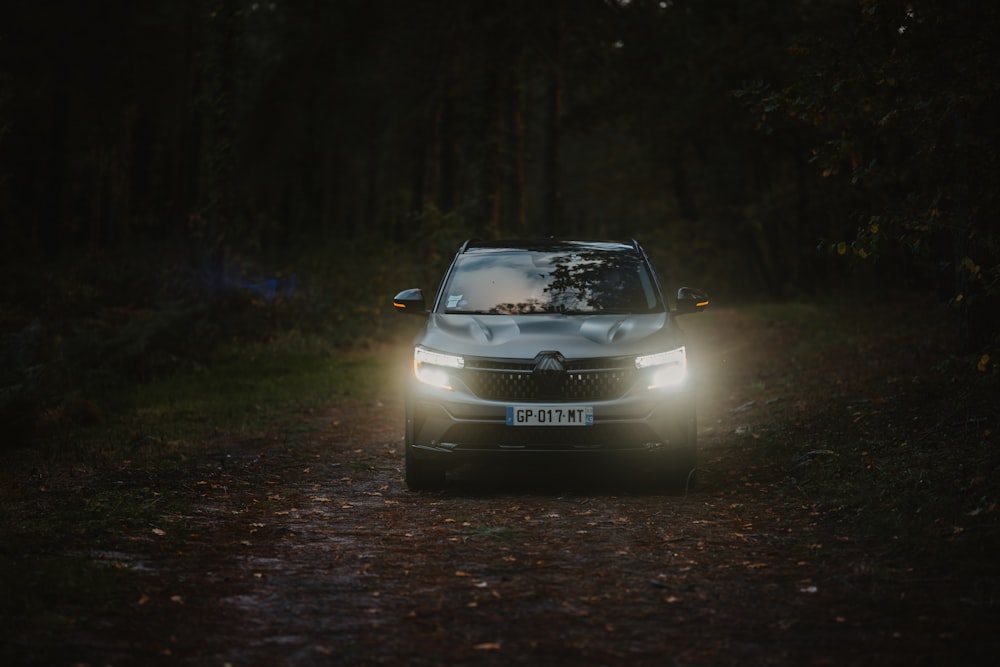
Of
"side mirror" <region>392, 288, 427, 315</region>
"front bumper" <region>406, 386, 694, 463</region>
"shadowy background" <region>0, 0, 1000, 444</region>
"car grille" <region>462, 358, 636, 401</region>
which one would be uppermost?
"shadowy background" <region>0, 0, 1000, 444</region>

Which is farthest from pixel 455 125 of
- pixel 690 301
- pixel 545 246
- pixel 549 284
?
pixel 690 301

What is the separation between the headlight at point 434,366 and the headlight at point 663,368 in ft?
4.62

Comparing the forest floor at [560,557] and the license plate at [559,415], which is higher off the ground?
the license plate at [559,415]

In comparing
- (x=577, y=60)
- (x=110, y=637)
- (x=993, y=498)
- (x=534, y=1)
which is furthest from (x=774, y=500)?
(x=577, y=60)

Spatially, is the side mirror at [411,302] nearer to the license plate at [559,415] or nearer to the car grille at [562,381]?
the car grille at [562,381]

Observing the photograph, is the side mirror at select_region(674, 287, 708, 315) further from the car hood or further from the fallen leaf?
the fallen leaf

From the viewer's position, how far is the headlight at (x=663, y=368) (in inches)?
314

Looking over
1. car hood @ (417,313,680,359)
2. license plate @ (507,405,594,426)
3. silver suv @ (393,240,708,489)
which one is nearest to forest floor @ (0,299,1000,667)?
silver suv @ (393,240,708,489)

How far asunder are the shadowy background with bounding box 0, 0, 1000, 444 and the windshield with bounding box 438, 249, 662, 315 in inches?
66.0

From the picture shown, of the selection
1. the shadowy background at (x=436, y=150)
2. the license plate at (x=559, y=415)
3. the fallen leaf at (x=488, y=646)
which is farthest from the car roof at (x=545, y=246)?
the fallen leaf at (x=488, y=646)

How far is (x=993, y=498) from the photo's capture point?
23.1ft

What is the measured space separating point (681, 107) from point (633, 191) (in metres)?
10.4

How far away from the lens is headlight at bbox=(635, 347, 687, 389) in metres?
7.98

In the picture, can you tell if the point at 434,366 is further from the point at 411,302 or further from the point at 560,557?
the point at 560,557
